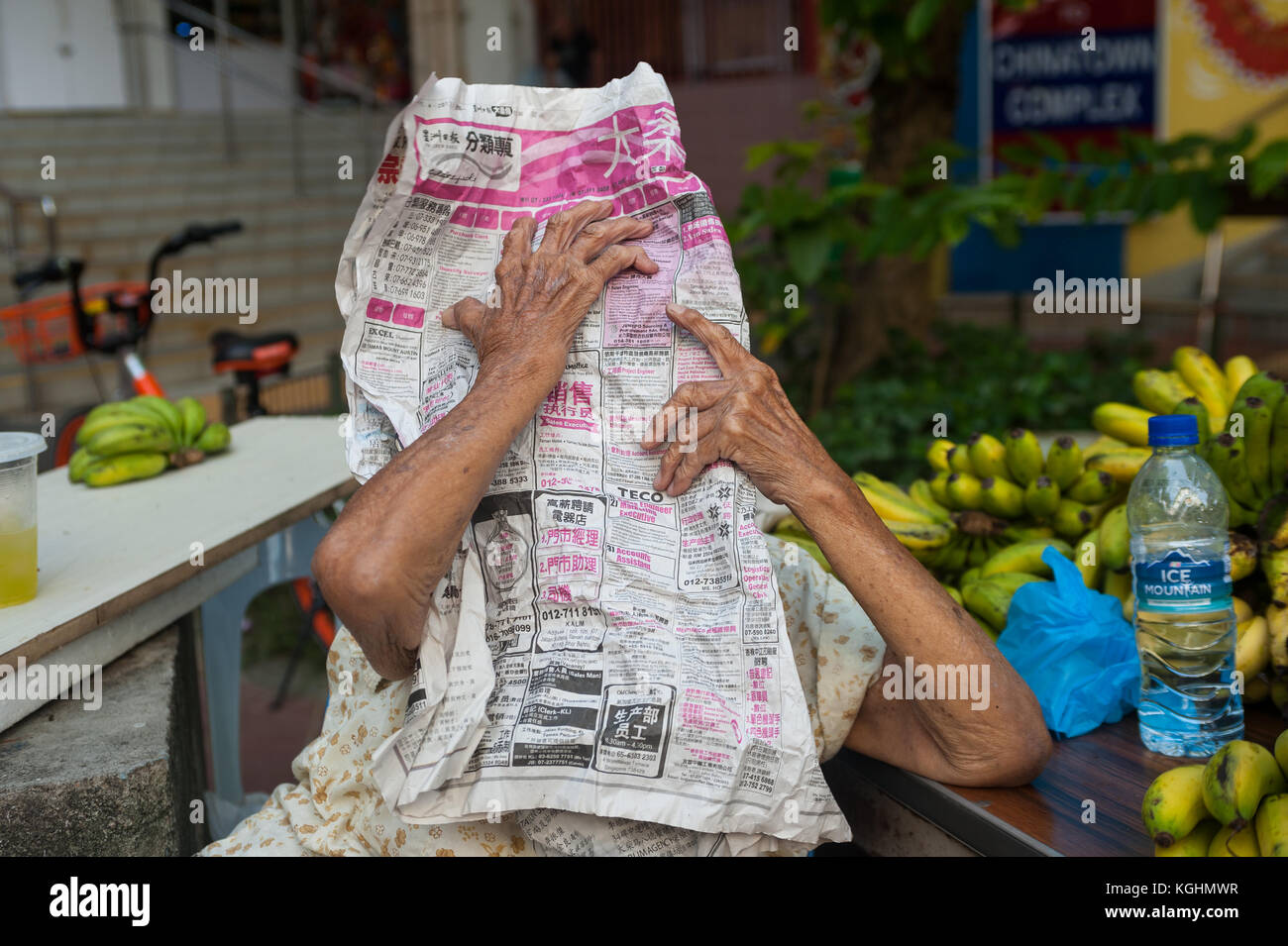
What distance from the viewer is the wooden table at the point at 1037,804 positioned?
1586 millimetres

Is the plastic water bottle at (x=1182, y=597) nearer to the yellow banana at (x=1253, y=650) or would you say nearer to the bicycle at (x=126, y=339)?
the yellow banana at (x=1253, y=650)

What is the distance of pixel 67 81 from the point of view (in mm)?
10516

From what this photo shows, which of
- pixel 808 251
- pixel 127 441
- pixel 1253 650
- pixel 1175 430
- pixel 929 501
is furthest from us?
pixel 808 251

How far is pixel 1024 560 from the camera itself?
219 centimetres

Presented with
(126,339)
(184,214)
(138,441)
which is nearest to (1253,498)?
(138,441)

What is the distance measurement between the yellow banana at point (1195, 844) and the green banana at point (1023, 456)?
2.99ft

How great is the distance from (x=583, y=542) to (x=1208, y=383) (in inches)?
58.2

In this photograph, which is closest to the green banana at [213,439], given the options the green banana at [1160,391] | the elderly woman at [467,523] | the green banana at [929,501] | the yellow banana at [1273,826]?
the elderly woman at [467,523]

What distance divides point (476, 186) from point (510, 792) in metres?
1.02

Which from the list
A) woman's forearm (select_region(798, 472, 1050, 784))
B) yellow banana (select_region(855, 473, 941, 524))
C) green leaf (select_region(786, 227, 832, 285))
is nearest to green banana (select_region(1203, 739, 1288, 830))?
woman's forearm (select_region(798, 472, 1050, 784))

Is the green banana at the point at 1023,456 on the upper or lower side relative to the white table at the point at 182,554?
upper

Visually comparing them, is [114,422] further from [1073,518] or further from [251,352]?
[1073,518]

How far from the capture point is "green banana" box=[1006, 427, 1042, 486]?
2.27 m
